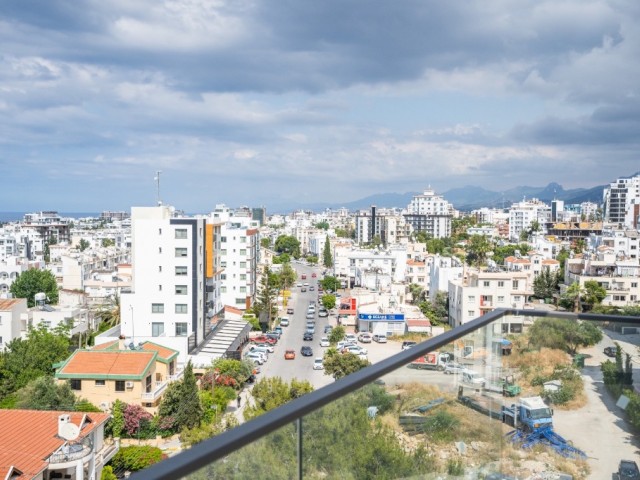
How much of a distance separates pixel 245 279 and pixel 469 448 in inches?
872

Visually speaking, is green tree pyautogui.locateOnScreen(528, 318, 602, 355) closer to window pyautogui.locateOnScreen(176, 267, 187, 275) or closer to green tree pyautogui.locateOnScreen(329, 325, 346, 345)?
window pyautogui.locateOnScreen(176, 267, 187, 275)

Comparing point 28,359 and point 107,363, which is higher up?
point 107,363

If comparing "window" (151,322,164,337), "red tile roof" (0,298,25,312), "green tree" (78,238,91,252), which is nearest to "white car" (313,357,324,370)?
"window" (151,322,164,337)

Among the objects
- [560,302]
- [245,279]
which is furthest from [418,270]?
[245,279]

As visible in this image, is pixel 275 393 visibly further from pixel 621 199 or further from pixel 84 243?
pixel 621 199

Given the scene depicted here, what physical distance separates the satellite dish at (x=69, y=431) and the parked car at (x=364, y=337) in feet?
46.0

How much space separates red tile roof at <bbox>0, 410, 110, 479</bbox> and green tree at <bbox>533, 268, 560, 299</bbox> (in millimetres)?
23048

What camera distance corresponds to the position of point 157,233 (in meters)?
16.1

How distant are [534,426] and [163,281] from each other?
48.5 ft

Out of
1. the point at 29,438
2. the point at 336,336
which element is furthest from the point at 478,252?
the point at 29,438

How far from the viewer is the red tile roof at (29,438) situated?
283 inches

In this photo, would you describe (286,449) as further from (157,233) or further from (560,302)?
(560,302)

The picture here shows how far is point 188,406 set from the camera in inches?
444

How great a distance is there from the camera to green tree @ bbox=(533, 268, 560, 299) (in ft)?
91.1
